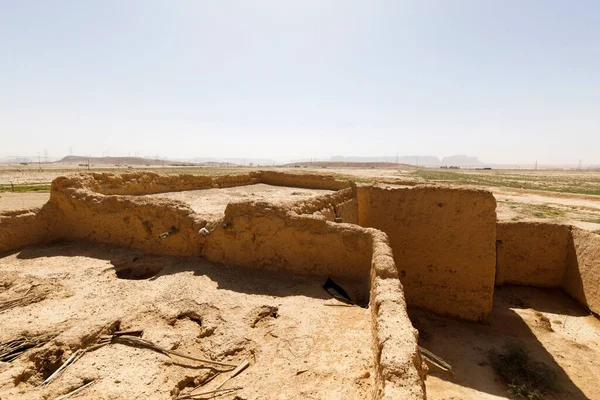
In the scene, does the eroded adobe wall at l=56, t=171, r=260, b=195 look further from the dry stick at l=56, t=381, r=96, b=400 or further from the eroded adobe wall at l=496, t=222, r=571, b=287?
the eroded adobe wall at l=496, t=222, r=571, b=287

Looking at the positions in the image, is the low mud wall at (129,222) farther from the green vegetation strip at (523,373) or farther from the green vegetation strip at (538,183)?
the green vegetation strip at (538,183)

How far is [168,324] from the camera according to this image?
422 cm

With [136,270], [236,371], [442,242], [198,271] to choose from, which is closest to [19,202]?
[136,270]

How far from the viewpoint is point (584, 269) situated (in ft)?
30.6

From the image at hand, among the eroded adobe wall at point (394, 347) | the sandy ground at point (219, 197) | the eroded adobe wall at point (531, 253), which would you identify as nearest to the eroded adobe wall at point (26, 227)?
the sandy ground at point (219, 197)

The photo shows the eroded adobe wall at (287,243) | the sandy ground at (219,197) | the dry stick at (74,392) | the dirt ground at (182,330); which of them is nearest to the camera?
the dry stick at (74,392)

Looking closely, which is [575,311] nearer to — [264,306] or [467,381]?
[467,381]

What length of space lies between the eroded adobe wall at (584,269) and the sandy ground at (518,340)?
34 cm

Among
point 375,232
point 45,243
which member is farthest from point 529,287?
point 45,243

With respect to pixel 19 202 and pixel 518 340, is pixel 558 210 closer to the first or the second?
pixel 518 340

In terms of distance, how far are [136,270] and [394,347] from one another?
528cm

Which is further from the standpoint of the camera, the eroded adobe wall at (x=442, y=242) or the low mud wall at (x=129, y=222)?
the eroded adobe wall at (x=442, y=242)

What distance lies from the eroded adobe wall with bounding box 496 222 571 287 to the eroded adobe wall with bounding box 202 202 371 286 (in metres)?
7.51

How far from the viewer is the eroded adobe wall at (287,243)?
18.1 ft
